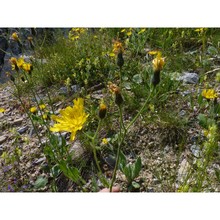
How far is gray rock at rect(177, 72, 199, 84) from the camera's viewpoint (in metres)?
1.57

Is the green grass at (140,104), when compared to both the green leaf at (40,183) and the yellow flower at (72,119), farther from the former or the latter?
the yellow flower at (72,119)

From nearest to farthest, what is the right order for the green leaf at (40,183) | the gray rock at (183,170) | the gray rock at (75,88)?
1. the gray rock at (183,170)
2. the green leaf at (40,183)
3. the gray rock at (75,88)

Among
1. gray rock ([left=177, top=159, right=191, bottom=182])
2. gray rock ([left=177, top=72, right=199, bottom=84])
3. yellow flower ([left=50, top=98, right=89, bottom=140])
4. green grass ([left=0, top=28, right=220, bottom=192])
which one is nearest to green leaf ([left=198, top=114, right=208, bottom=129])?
green grass ([left=0, top=28, right=220, bottom=192])

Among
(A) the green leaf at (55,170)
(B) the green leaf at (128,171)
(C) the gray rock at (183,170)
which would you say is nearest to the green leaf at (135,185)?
(B) the green leaf at (128,171)

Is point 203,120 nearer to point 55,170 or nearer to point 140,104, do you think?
point 140,104

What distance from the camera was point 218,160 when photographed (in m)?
1.12

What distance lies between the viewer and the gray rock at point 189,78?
61.7 inches

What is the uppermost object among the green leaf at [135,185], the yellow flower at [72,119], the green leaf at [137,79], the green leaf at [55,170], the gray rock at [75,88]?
the yellow flower at [72,119]

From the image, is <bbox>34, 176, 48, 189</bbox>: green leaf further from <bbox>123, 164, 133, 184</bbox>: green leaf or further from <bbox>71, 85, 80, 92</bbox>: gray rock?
<bbox>71, 85, 80, 92</bbox>: gray rock

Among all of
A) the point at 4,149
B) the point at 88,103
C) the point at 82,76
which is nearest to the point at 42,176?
the point at 4,149

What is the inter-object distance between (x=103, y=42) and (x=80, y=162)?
1.08 meters


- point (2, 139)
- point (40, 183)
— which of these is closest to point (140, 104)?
point (40, 183)

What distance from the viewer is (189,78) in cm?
158
